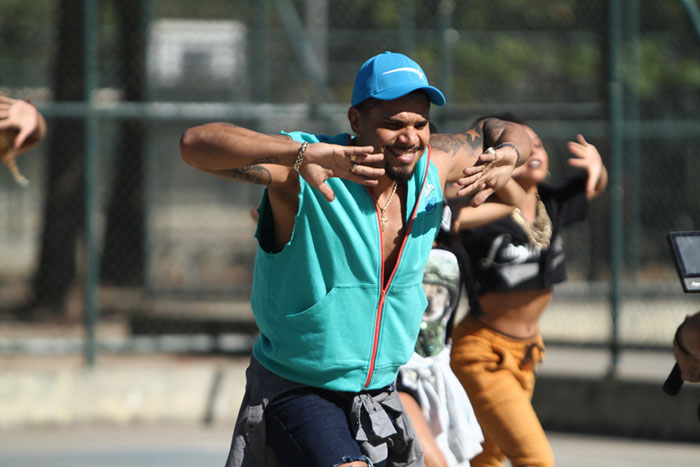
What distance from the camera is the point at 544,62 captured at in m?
16.0

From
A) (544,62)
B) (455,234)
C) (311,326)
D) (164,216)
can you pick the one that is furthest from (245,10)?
(311,326)

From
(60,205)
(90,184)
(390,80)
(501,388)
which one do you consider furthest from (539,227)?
(60,205)

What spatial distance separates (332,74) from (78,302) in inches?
221

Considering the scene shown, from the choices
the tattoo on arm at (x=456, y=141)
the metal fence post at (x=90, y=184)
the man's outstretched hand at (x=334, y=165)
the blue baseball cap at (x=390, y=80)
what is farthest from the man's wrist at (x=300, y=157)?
the metal fence post at (x=90, y=184)

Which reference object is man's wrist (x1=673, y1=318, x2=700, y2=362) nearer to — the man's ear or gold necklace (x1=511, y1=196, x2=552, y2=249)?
the man's ear

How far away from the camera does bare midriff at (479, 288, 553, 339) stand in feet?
18.5

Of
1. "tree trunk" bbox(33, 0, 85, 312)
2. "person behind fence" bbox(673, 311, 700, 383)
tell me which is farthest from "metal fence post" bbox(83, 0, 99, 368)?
"person behind fence" bbox(673, 311, 700, 383)

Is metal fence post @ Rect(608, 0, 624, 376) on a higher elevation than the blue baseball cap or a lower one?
lower

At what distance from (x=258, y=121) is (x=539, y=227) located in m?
5.45

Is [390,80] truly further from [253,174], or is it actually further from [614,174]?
[614,174]

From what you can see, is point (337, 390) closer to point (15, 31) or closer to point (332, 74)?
point (332, 74)

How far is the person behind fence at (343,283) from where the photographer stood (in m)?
3.79

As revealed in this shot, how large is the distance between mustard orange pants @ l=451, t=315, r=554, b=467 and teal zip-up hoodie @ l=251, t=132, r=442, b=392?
1547 mm

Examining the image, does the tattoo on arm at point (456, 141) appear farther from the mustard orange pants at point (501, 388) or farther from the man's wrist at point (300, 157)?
the mustard orange pants at point (501, 388)
